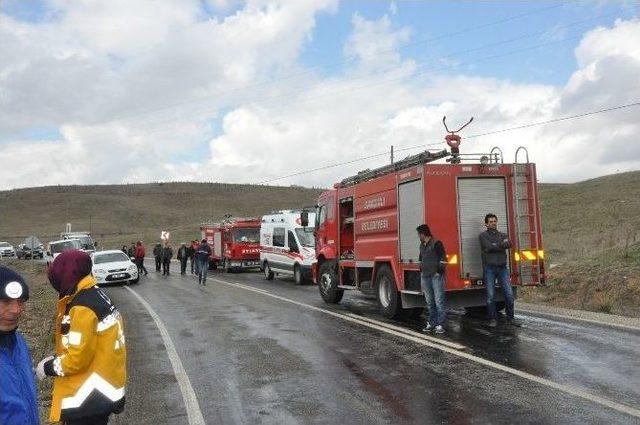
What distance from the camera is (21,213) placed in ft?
352

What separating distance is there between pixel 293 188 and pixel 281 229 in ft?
358

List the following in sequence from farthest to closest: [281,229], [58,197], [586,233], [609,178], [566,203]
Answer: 1. [58,197]
2. [609,178]
3. [566,203]
4. [586,233]
5. [281,229]

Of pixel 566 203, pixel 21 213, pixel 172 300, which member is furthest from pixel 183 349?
pixel 21 213

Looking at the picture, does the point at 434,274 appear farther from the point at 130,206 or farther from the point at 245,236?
the point at 130,206

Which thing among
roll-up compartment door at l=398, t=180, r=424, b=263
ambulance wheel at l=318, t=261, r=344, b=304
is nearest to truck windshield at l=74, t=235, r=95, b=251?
ambulance wheel at l=318, t=261, r=344, b=304

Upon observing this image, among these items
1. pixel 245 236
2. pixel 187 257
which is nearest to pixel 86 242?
pixel 187 257

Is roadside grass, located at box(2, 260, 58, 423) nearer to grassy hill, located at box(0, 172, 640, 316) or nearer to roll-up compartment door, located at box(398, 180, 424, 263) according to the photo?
roll-up compartment door, located at box(398, 180, 424, 263)

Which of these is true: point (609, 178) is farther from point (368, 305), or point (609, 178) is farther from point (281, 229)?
point (368, 305)

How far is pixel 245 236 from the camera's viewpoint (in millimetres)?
30094

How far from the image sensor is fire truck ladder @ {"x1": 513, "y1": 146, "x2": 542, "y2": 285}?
1091cm

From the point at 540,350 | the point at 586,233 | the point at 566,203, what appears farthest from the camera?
the point at 566,203

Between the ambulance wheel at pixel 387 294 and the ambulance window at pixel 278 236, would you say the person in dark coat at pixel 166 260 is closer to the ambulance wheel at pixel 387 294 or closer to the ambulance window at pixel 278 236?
the ambulance window at pixel 278 236

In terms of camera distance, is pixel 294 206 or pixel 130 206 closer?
pixel 294 206

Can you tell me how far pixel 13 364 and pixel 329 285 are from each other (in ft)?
39.5
